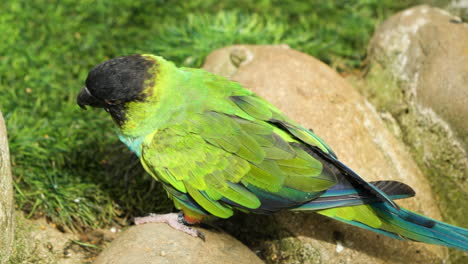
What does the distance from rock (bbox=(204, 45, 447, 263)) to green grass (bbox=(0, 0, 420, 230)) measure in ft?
2.70

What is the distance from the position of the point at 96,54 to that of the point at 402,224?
3.48 m

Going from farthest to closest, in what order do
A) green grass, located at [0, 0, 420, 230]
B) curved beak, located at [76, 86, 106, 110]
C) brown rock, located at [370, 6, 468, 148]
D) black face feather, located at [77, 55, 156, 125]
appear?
green grass, located at [0, 0, 420, 230] → brown rock, located at [370, 6, 468, 148] → curved beak, located at [76, 86, 106, 110] → black face feather, located at [77, 55, 156, 125]

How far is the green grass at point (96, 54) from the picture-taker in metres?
3.81

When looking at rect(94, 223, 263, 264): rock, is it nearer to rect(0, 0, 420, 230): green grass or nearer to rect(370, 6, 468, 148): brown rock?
rect(0, 0, 420, 230): green grass

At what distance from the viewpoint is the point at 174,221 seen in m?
3.22

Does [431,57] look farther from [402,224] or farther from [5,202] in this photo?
[5,202]

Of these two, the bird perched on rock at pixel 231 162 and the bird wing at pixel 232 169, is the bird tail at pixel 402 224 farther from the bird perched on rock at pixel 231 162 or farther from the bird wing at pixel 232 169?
the bird wing at pixel 232 169

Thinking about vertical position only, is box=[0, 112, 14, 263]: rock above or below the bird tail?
below

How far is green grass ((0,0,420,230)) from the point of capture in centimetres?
381

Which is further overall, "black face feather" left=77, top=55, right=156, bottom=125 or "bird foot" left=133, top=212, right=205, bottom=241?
"bird foot" left=133, top=212, right=205, bottom=241

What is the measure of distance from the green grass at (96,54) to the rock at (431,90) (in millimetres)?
729

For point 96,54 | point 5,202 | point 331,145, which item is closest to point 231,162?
point 331,145

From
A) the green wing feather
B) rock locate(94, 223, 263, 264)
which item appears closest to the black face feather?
the green wing feather

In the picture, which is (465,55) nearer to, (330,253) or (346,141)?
(346,141)
